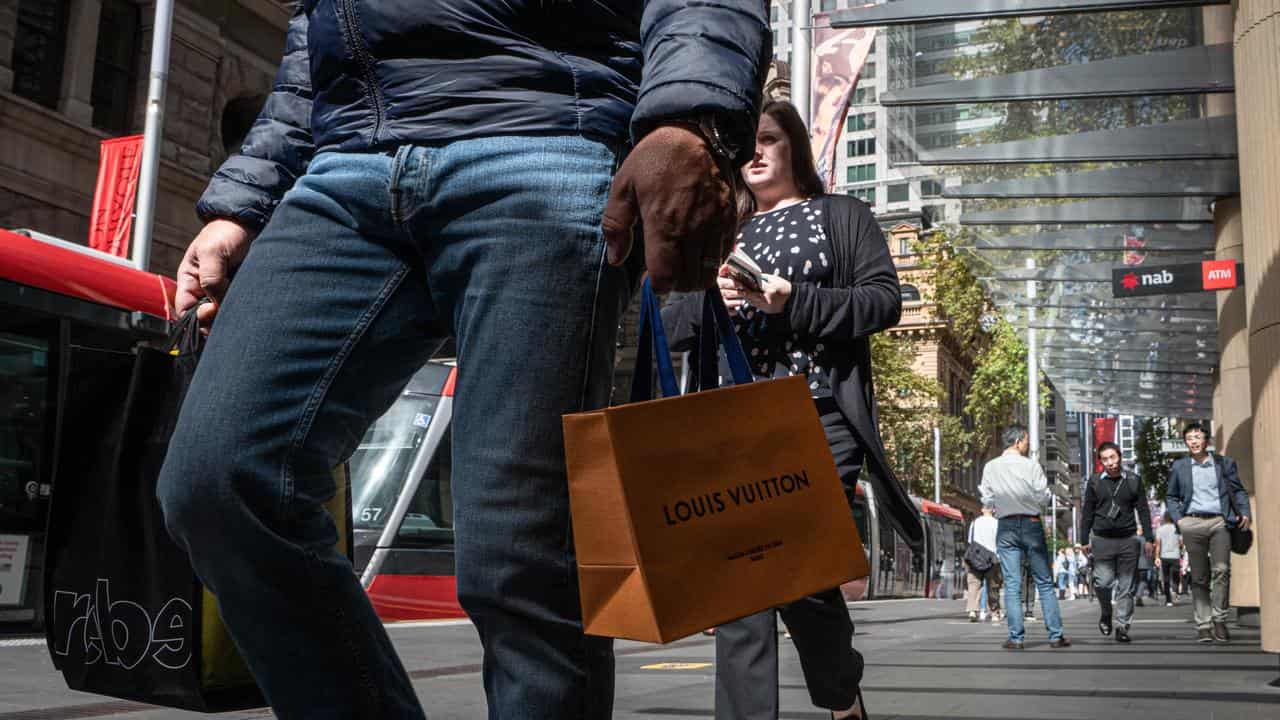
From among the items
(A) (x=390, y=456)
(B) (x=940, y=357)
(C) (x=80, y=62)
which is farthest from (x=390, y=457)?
(B) (x=940, y=357)

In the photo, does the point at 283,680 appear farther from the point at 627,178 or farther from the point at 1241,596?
the point at 1241,596

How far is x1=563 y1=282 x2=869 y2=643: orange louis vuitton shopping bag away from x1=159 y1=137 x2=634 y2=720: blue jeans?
87 millimetres

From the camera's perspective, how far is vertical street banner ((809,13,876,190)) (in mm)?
16219

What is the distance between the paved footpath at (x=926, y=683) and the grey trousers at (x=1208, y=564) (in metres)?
0.82

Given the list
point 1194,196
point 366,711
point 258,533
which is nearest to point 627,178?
point 258,533

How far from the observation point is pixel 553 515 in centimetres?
184

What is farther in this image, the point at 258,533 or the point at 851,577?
the point at 851,577

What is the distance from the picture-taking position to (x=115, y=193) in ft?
61.3

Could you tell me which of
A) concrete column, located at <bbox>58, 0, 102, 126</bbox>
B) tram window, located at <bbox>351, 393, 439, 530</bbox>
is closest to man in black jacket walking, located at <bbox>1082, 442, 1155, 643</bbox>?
tram window, located at <bbox>351, 393, 439, 530</bbox>

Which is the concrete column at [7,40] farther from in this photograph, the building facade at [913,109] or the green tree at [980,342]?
the green tree at [980,342]

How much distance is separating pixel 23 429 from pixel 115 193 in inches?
380

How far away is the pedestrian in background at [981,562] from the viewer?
1880 cm

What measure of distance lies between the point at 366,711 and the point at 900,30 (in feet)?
42.3

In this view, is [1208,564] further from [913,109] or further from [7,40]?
[7,40]
